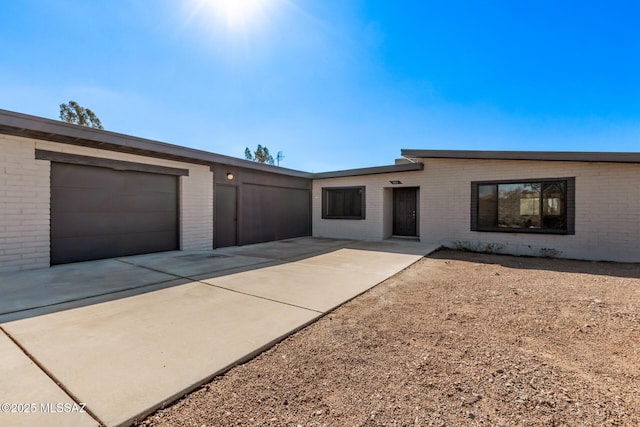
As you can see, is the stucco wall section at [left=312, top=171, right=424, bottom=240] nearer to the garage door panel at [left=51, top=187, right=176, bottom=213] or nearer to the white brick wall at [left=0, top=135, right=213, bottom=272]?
the garage door panel at [left=51, top=187, right=176, bottom=213]

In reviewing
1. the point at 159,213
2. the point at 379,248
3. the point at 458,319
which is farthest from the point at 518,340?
the point at 159,213

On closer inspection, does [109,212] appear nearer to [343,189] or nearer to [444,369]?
[444,369]

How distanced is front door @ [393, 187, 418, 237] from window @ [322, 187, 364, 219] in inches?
61.2

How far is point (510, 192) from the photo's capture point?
335 inches

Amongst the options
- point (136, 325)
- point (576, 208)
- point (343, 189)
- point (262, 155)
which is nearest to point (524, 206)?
point (576, 208)

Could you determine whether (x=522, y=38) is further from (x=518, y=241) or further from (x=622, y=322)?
(x=622, y=322)

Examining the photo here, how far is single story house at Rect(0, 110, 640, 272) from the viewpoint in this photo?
18.7 feet

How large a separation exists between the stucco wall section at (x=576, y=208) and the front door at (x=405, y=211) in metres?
1.48

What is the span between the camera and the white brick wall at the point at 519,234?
7.18 m

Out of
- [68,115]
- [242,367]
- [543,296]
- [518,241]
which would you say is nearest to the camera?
[242,367]

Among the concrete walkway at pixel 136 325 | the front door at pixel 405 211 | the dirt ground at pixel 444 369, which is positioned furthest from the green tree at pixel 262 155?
the dirt ground at pixel 444 369

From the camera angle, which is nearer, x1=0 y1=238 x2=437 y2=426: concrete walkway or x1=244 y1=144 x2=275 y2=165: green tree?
x1=0 y1=238 x2=437 y2=426: concrete walkway

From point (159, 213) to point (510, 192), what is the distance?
34.0 ft

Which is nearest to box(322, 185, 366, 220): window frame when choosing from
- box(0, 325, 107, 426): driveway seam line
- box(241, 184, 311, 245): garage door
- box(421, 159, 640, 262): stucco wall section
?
box(241, 184, 311, 245): garage door
